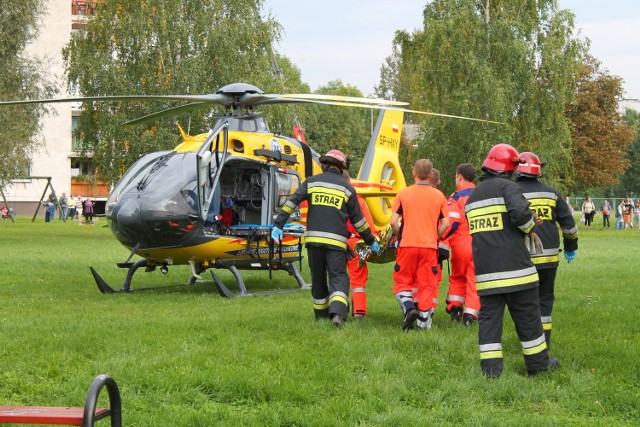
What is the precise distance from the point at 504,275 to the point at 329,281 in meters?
3.29

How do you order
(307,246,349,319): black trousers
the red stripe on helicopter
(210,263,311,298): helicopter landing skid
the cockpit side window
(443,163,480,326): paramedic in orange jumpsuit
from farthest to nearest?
the red stripe on helicopter < the cockpit side window < (210,263,311,298): helicopter landing skid < (443,163,480,326): paramedic in orange jumpsuit < (307,246,349,319): black trousers

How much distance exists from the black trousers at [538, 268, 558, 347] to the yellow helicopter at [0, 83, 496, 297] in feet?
16.1

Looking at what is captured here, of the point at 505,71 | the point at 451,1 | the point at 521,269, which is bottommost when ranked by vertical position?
the point at 521,269

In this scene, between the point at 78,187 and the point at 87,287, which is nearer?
the point at 87,287

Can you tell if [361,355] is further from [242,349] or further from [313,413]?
[313,413]

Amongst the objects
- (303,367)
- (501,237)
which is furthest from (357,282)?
(501,237)

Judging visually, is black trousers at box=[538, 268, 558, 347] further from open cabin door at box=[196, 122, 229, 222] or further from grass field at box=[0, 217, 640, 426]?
open cabin door at box=[196, 122, 229, 222]

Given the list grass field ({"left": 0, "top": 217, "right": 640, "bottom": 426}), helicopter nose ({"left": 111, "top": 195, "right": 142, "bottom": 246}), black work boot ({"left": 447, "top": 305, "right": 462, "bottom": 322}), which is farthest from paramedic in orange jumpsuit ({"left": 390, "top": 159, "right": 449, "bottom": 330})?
helicopter nose ({"left": 111, "top": 195, "right": 142, "bottom": 246})

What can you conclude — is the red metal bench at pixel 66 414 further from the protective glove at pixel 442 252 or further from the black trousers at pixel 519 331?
the protective glove at pixel 442 252

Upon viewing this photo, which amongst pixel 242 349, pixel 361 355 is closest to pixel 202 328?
pixel 242 349

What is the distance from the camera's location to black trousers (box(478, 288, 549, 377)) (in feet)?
25.3

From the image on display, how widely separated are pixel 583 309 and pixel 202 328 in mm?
5194

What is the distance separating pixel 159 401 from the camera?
23.0ft

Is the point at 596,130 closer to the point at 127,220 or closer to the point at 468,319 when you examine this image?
the point at 127,220
